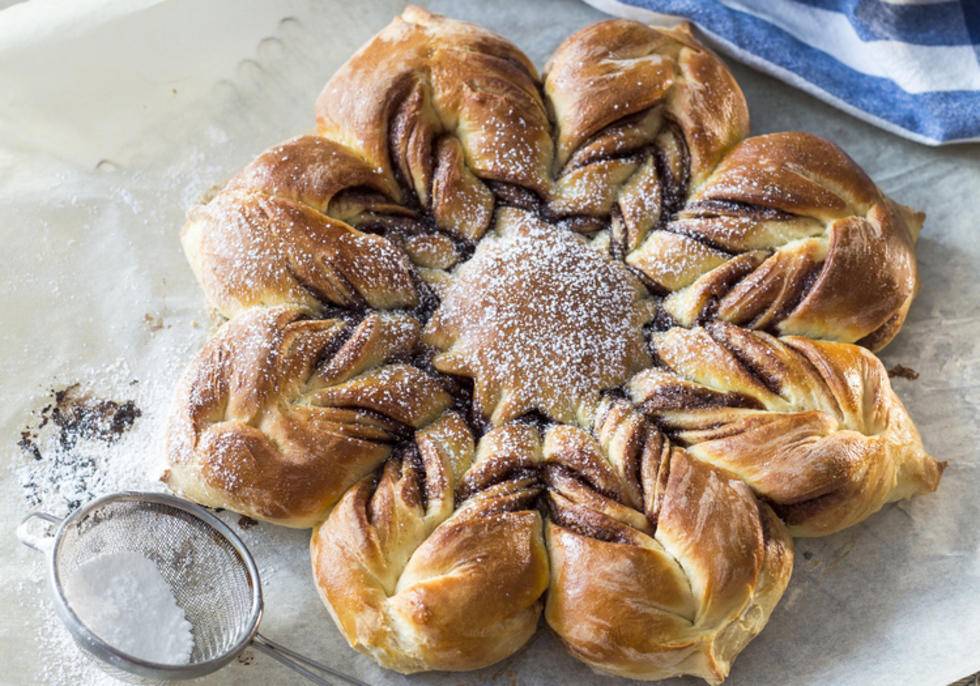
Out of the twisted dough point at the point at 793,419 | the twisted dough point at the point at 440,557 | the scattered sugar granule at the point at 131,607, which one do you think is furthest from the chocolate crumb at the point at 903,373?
the scattered sugar granule at the point at 131,607

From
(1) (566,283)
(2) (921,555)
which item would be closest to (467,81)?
(1) (566,283)

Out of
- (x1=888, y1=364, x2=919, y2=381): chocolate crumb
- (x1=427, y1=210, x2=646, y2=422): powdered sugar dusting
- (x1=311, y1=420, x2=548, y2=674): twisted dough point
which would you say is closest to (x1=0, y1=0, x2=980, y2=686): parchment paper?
(x1=888, y1=364, x2=919, y2=381): chocolate crumb

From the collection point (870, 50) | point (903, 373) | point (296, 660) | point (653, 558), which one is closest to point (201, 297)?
point (296, 660)

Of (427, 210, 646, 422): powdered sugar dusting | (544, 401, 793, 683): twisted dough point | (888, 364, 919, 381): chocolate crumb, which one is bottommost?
(888, 364, 919, 381): chocolate crumb

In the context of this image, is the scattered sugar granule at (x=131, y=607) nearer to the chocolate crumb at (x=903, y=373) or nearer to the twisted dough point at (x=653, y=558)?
the twisted dough point at (x=653, y=558)

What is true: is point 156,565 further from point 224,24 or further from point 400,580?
point 224,24

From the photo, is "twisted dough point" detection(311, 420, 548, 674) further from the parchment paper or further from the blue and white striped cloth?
the blue and white striped cloth
